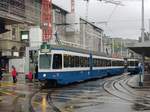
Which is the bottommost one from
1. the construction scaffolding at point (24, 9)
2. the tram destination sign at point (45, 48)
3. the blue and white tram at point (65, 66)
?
the blue and white tram at point (65, 66)

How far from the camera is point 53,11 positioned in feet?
370

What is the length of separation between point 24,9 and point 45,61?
192 ft

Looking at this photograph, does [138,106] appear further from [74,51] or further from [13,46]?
[13,46]

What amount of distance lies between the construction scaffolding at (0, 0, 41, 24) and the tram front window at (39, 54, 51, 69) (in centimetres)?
4025

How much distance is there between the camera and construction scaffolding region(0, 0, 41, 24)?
259ft

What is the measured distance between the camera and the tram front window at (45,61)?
1405 inches

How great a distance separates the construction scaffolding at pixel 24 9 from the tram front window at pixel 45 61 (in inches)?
1584

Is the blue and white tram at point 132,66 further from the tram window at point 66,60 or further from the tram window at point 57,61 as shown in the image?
the tram window at point 57,61

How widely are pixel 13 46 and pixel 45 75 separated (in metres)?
52.7

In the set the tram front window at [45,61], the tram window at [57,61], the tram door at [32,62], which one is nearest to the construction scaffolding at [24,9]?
the tram door at [32,62]

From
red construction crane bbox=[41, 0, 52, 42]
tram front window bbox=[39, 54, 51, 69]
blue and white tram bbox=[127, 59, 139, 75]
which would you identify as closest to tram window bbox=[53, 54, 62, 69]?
tram front window bbox=[39, 54, 51, 69]

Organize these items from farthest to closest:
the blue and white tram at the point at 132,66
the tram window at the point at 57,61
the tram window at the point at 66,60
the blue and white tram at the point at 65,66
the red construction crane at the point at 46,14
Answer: the red construction crane at the point at 46,14 < the blue and white tram at the point at 132,66 < the tram window at the point at 66,60 < the tram window at the point at 57,61 < the blue and white tram at the point at 65,66

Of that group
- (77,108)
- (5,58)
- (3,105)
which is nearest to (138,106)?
(77,108)

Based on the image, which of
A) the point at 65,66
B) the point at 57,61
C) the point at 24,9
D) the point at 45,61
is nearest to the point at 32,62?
the point at 65,66
